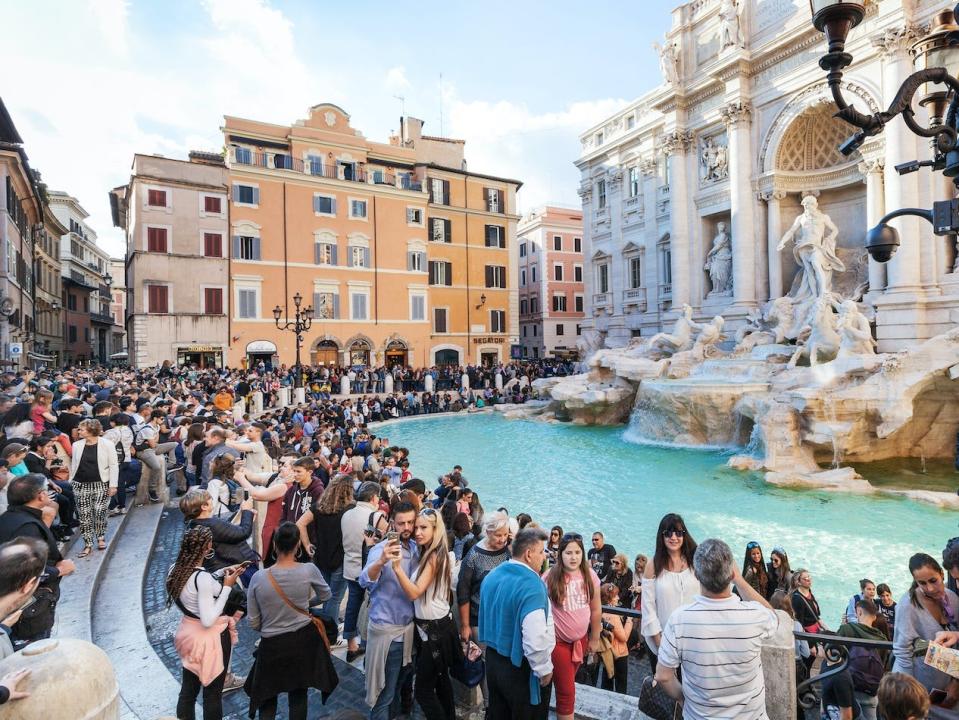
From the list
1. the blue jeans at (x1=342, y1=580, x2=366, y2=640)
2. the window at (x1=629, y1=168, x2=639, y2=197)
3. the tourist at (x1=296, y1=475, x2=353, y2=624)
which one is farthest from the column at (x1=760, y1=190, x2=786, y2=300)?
the blue jeans at (x1=342, y1=580, x2=366, y2=640)

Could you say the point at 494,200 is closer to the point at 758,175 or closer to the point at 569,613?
the point at 758,175

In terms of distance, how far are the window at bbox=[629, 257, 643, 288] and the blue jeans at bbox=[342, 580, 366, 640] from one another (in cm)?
2426

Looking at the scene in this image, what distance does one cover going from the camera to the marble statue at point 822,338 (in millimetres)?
13180

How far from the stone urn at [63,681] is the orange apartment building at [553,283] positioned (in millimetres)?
39225

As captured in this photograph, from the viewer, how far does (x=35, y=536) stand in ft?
10.6

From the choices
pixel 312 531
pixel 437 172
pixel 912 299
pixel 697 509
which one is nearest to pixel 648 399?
pixel 697 509

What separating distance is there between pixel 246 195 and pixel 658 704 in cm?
2904

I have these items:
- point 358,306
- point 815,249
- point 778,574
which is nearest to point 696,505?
point 778,574

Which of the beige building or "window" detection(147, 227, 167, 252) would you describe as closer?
the beige building

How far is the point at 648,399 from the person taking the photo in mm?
14852

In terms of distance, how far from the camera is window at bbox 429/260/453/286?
32594mm

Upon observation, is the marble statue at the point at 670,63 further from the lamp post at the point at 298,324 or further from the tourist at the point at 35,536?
the tourist at the point at 35,536

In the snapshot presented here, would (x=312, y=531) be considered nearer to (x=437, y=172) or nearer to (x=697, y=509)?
(x=697, y=509)

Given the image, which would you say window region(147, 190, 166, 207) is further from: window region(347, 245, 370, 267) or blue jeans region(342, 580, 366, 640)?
blue jeans region(342, 580, 366, 640)
